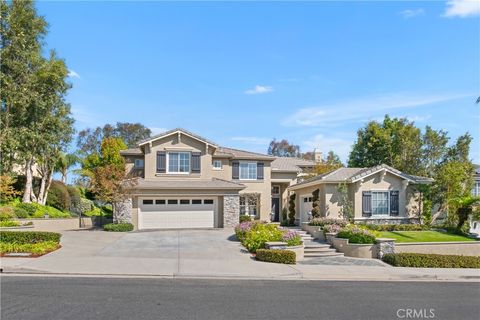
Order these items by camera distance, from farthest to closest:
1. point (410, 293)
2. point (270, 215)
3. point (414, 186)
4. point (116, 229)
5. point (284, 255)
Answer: point (270, 215), point (414, 186), point (116, 229), point (284, 255), point (410, 293)

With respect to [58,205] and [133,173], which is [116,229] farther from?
[58,205]

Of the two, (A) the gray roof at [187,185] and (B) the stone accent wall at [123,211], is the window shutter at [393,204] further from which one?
(B) the stone accent wall at [123,211]

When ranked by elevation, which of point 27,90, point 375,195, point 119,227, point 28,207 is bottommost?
point 119,227

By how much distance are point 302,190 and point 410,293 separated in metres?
20.6

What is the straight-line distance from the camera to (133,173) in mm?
31625

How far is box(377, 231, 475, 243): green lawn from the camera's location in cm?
2288

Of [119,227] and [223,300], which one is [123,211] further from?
[223,300]

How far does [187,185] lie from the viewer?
1125 inches

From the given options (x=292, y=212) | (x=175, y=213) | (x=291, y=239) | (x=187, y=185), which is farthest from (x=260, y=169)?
(x=291, y=239)

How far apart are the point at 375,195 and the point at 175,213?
1318cm

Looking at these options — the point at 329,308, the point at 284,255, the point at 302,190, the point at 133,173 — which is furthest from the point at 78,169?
the point at 329,308

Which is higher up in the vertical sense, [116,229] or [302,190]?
[302,190]

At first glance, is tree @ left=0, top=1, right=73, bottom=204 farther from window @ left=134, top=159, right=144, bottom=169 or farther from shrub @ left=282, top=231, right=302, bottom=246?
shrub @ left=282, top=231, right=302, bottom=246

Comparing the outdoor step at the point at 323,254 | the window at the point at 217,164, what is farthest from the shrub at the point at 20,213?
the outdoor step at the point at 323,254
